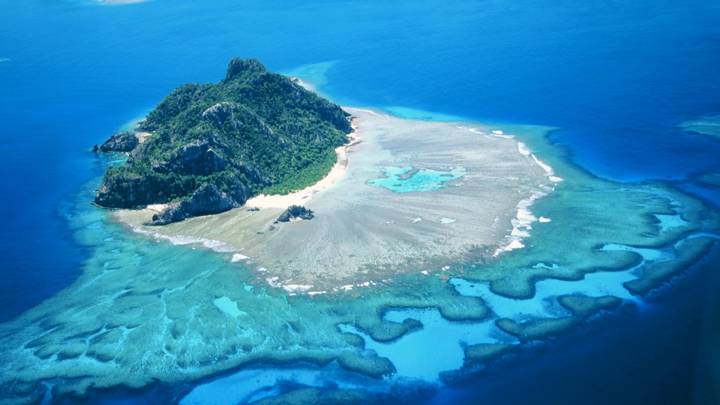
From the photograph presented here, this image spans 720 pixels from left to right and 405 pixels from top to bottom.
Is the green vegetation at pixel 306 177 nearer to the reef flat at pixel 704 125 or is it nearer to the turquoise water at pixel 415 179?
the turquoise water at pixel 415 179

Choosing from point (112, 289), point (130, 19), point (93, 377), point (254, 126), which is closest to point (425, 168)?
point (254, 126)

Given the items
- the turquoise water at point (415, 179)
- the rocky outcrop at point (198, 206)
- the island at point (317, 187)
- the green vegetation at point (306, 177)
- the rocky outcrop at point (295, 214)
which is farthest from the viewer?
the green vegetation at point (306, 177)

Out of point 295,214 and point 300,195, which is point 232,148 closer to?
point 300,195

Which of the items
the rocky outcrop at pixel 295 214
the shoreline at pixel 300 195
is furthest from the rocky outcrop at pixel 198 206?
the rocky outcrop at pixel 295 214

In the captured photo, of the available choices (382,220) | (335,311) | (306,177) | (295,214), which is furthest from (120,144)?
(335,311)

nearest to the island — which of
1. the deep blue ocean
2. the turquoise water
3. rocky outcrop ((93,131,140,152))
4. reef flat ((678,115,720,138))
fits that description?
the turquoise water

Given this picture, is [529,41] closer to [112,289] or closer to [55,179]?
[55,179]
